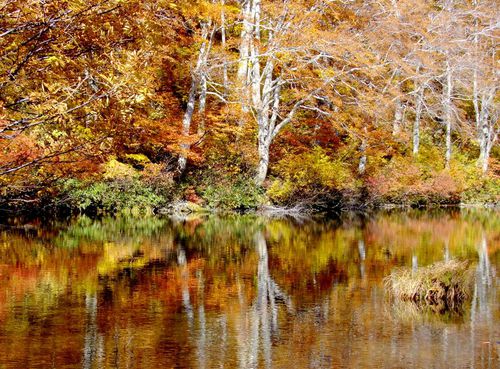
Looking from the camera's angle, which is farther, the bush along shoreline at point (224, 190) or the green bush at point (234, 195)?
the green bush at point (234, 195)

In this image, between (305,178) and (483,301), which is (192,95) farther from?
(483,301)

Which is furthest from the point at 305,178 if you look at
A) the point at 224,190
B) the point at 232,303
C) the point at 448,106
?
the point at 232,303

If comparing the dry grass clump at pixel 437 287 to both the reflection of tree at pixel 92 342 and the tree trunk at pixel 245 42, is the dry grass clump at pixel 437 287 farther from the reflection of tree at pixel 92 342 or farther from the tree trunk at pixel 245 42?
the tree trunk at pixel 245 42

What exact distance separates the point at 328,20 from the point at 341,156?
684cm

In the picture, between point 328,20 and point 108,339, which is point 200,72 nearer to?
point 328,20

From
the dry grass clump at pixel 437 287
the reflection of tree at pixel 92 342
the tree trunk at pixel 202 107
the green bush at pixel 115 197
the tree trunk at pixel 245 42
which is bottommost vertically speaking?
the reflection of tree at pixel 92 342

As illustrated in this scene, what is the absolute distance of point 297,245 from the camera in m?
21.3

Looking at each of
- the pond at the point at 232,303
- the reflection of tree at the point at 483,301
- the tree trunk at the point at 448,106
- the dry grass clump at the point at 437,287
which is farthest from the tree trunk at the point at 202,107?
the dry grass clump at the point at 437,287

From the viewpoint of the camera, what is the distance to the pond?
9227mm

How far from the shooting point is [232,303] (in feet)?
41.4

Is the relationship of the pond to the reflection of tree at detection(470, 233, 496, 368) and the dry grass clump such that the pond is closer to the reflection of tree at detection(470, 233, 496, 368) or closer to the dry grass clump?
the reflection of tree at detection(470, 233, 496, 368)

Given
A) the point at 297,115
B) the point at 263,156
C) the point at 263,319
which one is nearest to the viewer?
the point at 263,319

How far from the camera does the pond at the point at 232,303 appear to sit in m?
9.23

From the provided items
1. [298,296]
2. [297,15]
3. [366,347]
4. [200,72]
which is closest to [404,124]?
[297,15]
